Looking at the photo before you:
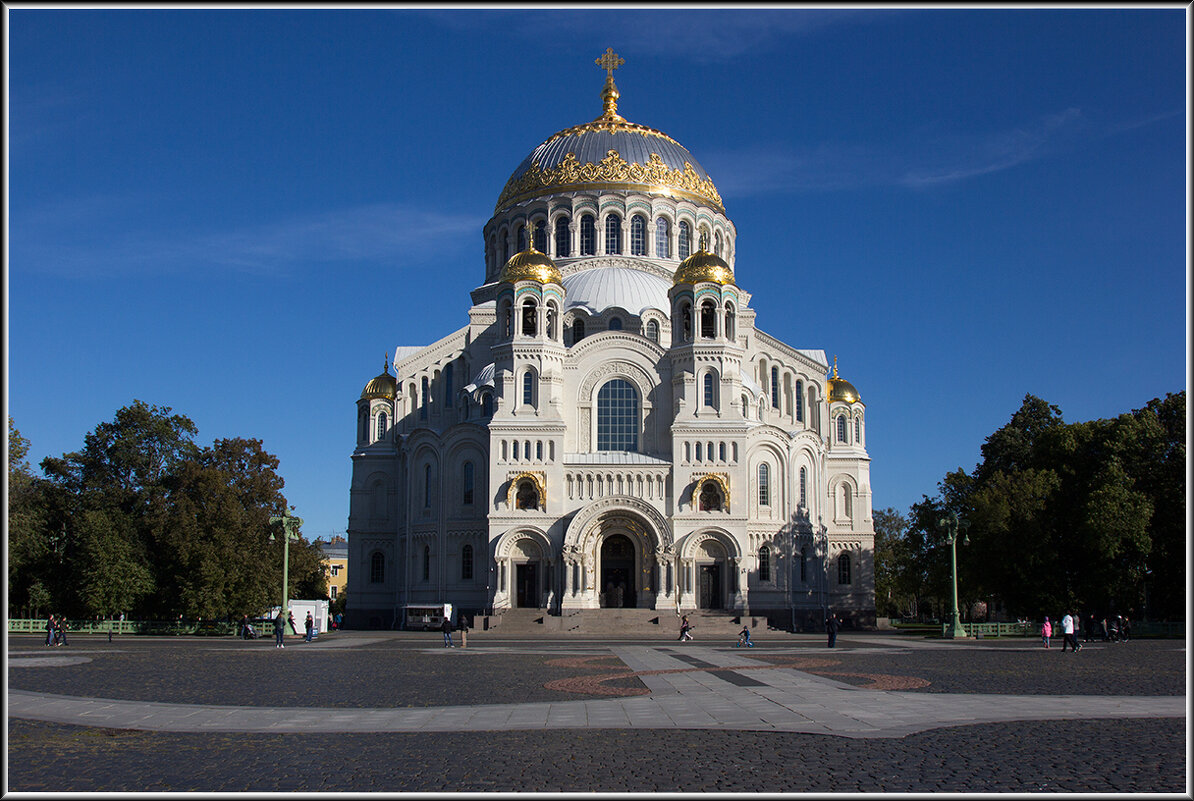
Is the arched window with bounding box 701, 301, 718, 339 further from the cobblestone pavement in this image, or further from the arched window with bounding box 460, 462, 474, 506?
the cobblestone pavement

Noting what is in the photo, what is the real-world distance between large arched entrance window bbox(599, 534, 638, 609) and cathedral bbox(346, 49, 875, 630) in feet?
0.32

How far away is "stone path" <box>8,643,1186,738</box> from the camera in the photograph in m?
14.0

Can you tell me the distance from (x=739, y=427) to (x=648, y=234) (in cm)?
1748

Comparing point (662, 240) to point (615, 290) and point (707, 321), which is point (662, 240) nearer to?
point (615, 290)

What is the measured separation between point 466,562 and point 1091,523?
1122 inches

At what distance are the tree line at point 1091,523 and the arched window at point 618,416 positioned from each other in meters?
15.6

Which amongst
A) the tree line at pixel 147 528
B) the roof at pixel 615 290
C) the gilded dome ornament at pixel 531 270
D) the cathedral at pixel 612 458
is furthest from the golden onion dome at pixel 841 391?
the tree line at pixel 147 528

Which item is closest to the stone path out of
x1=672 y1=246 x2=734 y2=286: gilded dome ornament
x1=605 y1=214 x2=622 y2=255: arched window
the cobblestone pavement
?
the cobblestone pavement

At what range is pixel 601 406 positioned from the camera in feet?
181

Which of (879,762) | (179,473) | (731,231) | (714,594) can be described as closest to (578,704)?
(879,762)

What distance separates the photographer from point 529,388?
5356cm

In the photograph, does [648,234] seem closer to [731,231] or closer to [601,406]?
[731,231]

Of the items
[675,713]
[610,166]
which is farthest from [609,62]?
[675,713]

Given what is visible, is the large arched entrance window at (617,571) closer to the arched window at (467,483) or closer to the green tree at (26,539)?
the arched window at (467,483)
